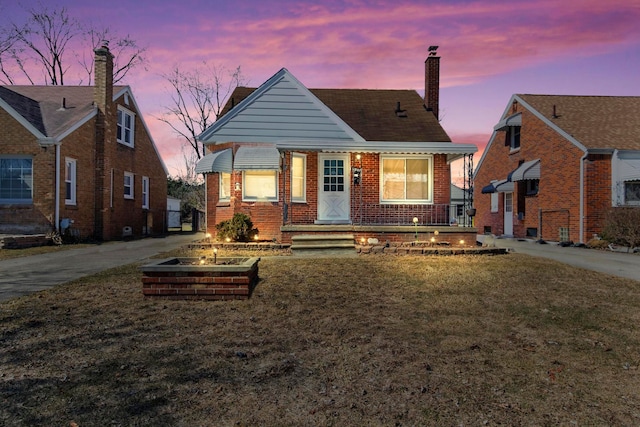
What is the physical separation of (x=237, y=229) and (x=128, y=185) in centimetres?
1176

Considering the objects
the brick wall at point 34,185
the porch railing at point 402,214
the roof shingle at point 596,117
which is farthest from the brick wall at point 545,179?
the brick wall at point 34,185

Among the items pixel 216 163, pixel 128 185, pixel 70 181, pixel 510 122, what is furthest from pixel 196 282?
pixel 510 122

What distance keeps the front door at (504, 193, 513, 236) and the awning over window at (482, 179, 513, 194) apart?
60 centimetres

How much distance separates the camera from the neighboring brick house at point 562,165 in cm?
1592

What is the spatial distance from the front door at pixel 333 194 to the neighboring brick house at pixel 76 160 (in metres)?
10.8

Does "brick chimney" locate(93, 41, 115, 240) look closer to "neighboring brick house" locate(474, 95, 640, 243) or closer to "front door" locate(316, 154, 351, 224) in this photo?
"front door" locate(316, 154, 351, 224)

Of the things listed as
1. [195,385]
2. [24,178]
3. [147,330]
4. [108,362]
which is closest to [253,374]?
[195,385]

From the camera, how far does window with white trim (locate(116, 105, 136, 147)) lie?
20.7 m

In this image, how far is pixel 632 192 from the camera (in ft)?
52.2

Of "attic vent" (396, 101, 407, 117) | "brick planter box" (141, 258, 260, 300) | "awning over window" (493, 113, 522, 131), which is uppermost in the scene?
"awning over window" (493, 113, 522, 131)

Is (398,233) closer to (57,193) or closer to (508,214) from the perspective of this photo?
(508,214)

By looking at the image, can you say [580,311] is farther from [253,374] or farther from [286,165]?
[286,165]

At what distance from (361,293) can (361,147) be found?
28.0ft

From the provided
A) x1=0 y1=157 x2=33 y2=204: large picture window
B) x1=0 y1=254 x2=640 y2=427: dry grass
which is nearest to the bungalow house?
x1=0 y1=157 x2=33 y2=204: large picture window
